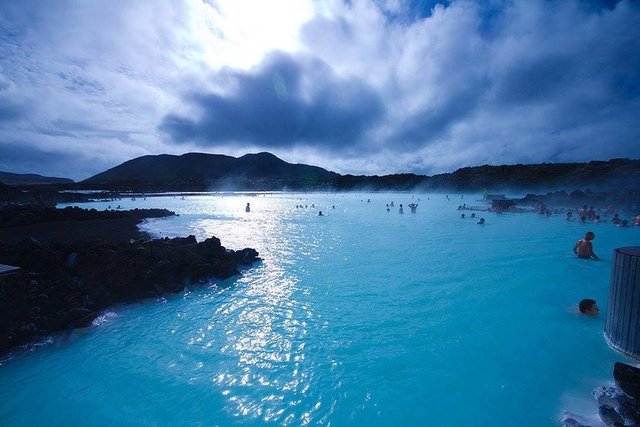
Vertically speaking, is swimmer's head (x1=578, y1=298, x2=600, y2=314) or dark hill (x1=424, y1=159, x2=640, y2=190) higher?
dark hill (x1=424, y1=159, x2=640, y2=190)

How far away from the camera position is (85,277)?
9.09 metres

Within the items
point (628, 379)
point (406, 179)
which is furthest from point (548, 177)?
point (628, 379)

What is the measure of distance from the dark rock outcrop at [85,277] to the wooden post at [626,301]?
1059 centimetres

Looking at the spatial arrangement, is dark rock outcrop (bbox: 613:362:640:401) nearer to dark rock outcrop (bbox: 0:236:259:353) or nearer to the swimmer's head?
the swimmer's head

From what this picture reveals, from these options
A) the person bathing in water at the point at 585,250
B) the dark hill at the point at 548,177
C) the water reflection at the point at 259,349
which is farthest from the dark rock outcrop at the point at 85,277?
the dark hill at the point at 548,177

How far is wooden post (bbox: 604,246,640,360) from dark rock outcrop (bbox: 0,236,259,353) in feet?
34.8

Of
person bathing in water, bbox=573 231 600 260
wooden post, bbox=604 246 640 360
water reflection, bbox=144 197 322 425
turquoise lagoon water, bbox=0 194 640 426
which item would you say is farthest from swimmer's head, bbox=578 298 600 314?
person bathing in water, bbox=573 231 600 260

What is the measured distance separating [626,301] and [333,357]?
5.02m

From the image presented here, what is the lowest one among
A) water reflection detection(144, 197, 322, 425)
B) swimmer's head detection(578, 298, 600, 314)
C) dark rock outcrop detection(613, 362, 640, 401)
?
water reflection detection(144, 197, 322, 425)

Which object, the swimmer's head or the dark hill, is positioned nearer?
the swimmer's head

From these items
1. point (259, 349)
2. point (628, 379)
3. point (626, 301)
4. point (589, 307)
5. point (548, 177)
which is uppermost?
point (548, 177)

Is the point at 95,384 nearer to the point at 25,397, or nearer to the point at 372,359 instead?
the point at 25,397

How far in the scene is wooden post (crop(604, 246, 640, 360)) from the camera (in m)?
4.68

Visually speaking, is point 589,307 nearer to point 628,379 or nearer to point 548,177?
point 628,379
